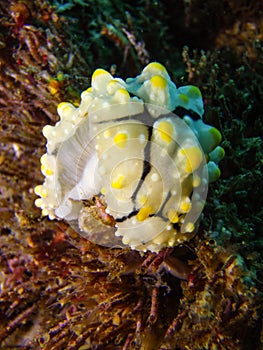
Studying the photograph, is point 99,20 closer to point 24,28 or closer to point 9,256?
point 24,28

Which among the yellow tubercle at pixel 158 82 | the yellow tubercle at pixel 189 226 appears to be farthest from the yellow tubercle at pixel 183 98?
the yellow tubercle at pixel 189 226

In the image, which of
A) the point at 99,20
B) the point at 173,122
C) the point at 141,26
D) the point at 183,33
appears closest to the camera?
the point at 173,122

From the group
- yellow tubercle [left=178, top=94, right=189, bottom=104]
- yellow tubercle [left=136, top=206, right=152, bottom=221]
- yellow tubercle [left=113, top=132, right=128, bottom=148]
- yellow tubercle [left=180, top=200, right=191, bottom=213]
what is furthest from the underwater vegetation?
yellow tubercle [left=113, top=132, right=128, bottom=148]

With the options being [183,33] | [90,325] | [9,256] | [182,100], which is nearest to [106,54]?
[183,33]

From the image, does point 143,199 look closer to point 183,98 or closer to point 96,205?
point 96,205

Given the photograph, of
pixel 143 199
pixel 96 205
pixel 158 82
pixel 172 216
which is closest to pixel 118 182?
pixel 143 199

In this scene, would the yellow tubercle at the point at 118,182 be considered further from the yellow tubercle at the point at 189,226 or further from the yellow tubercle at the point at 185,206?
the yellow tubercle at the point at 189,226

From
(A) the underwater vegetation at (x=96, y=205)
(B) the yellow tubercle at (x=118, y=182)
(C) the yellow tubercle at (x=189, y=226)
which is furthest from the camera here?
(A) the underwater vegetation at (x=96, y=205)
